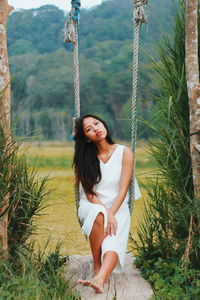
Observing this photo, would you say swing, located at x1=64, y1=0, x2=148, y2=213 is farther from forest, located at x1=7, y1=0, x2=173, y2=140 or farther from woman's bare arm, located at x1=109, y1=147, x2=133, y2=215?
forest, located at x1=7, y1=0, x2=173, y2=140

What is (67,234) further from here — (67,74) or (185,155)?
(67,74)

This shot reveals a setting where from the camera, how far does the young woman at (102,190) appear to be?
2.72 meters

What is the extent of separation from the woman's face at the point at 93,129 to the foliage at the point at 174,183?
1.30ft

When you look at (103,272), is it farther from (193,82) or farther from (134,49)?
(134,49)

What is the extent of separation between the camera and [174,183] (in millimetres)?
2746

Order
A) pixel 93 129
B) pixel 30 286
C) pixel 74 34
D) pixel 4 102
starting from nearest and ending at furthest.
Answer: pixel 30 286, pixel 4 102, pixel 93 129, pixel 74 34

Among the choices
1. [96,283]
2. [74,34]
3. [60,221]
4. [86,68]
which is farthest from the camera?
[86,68]

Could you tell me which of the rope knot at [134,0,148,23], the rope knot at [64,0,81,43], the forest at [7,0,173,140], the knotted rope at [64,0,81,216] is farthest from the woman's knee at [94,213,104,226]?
the forest at [7,0,173,140]

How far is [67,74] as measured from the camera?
4319 cm

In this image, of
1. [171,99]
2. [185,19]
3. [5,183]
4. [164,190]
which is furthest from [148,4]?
[5,183]

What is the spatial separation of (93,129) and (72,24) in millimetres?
848

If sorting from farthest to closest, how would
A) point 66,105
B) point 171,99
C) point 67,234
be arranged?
point 66,105
point 67,234
point 171,99

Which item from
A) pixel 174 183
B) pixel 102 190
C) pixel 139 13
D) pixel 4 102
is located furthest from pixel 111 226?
pixel 139 13

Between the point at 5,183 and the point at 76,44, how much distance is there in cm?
121
